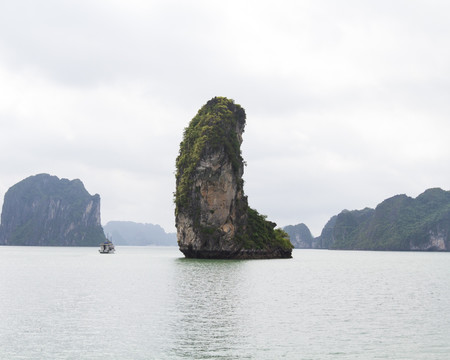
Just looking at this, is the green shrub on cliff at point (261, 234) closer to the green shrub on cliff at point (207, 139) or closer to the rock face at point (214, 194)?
the rock face at point (214, 194)

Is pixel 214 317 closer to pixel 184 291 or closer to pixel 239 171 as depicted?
pixel 184 291

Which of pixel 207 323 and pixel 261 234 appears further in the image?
pixel 261 234

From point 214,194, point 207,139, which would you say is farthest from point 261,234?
point 207,139

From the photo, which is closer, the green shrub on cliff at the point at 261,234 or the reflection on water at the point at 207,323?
the reflection on water at the point at 207,323

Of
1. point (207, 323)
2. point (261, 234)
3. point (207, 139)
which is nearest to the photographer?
point (207, 323)

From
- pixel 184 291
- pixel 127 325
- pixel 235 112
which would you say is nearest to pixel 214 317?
pixel 127 325

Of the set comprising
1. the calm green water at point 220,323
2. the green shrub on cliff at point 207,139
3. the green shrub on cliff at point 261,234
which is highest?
the green shrub on cliff at point 207,139

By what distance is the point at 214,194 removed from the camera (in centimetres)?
9338

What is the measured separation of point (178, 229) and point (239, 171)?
18.3 meters

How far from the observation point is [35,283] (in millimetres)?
46125

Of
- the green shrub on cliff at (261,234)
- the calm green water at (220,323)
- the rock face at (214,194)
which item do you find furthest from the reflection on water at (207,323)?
the green shrub on cliff at (261,234)

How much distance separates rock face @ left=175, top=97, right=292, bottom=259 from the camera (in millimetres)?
92812

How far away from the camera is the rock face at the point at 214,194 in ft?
305

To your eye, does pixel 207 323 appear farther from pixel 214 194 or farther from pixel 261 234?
pixel 261 234
